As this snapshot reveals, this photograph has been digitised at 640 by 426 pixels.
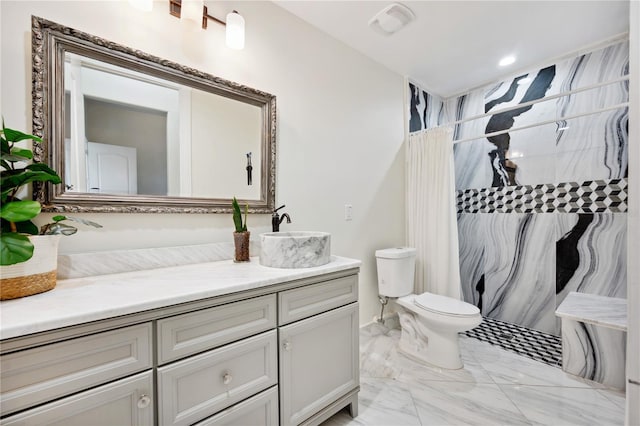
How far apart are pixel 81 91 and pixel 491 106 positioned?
3.23 m

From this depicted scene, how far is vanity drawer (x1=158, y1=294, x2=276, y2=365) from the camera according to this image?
2.69ft

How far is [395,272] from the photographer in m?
2.07

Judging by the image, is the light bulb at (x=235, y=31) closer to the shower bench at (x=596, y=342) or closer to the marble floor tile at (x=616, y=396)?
the shower bench at (x=596, y=342)

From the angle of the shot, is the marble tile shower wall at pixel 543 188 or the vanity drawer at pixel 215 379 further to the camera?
the marble tile shower wall at pixel 543 188

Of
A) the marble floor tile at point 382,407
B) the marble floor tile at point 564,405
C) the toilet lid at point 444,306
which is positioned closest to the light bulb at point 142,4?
the marble floor tile at point 382,407

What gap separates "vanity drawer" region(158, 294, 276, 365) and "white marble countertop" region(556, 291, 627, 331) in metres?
1.92

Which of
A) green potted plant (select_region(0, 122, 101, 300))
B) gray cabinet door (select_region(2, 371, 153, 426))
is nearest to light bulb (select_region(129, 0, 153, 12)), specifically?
green potted plant (select_region(0, 122, 101, 300))

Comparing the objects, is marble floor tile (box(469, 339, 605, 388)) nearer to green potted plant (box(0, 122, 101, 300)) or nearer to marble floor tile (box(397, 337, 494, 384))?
marble floor tile (box(397, 337, 494, 384))

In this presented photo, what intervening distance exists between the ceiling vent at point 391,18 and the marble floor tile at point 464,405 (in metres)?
2.40

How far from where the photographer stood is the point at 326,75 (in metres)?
1.92

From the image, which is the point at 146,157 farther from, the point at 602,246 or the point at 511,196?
the point at 602,246

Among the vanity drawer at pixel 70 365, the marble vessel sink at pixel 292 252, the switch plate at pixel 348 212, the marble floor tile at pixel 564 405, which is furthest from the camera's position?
the switch plate at pixel 348 212

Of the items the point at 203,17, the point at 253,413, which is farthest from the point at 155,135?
the point at 253,413

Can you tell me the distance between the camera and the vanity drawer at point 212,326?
82 cm
